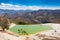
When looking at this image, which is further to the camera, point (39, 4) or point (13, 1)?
point (39, 4)

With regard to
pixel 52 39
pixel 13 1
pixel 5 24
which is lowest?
pixel 52 39

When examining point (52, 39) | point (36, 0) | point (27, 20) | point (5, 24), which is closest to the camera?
point (52, 39)

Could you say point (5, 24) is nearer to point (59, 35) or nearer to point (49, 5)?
point (59, 35)

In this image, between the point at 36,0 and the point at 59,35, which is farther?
the point at 36,0

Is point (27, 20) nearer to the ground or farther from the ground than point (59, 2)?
nearer to the ground

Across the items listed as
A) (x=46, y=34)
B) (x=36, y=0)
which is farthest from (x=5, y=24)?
(x=36, y=0)

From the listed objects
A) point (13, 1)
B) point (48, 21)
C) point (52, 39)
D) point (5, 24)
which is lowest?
point (52, 39)

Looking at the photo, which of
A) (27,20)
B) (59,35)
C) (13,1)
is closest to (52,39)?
(59,35)

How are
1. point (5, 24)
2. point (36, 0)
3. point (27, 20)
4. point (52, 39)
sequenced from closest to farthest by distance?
point (52, 39), point (5, 24), point (27, 20), point (36, 0)

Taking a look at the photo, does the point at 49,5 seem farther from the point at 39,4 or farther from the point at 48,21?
the point at 48,21
